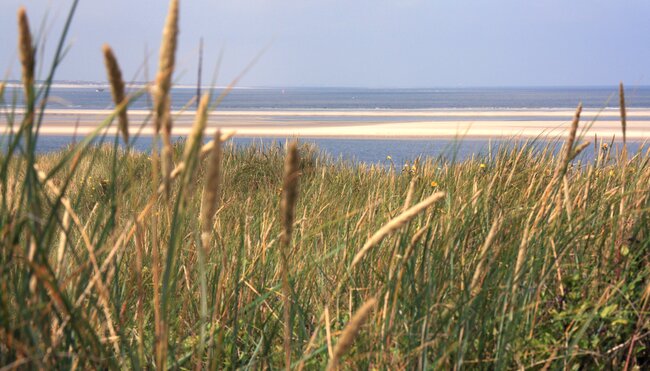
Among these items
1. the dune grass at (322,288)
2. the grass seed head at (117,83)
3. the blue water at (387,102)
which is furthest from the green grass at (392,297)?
the blue water at (387,102)

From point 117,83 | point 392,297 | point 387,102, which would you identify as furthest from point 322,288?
point 387,102

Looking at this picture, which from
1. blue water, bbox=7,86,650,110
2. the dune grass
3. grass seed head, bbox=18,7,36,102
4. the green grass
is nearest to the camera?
grass seed head, bbox=18,7,36,102

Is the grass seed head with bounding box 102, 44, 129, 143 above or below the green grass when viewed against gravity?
above

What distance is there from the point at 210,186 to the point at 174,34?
19cm

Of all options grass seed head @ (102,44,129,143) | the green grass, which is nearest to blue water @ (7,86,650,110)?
the green grass

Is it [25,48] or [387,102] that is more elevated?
[25,48]

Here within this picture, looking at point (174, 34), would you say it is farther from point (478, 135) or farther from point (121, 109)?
point (478, 135)

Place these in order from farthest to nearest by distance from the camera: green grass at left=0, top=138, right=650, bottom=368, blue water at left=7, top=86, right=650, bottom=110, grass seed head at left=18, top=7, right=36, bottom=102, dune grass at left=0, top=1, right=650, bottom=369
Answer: blue water at left=7, top=86, right=650, bottom=110, green grass at left=0, top=138, right=650, bottom=368, dune grass at left=0, top=1, right=650, bottom=369, grass seed head at left=18, top=7, right=36, bottom=102

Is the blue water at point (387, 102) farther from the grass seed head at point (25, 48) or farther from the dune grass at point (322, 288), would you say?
the grass seed head at point (25, 48)

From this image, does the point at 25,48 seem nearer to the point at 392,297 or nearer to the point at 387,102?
the point at 392,297

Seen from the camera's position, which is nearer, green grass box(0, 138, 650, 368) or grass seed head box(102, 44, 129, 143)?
grass seed head box(102, 44, 129, 143)

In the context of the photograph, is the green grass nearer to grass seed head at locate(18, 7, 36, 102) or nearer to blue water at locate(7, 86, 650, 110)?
grass seed head at locate(18, 7, 36, 102)

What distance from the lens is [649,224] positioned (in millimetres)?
2330

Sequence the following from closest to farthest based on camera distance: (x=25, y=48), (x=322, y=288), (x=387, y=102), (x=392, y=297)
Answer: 1. (x=25, y=48)
2. (x=392, y=297)
3. (x=322, y=288)
4. (x=387, y=102)
